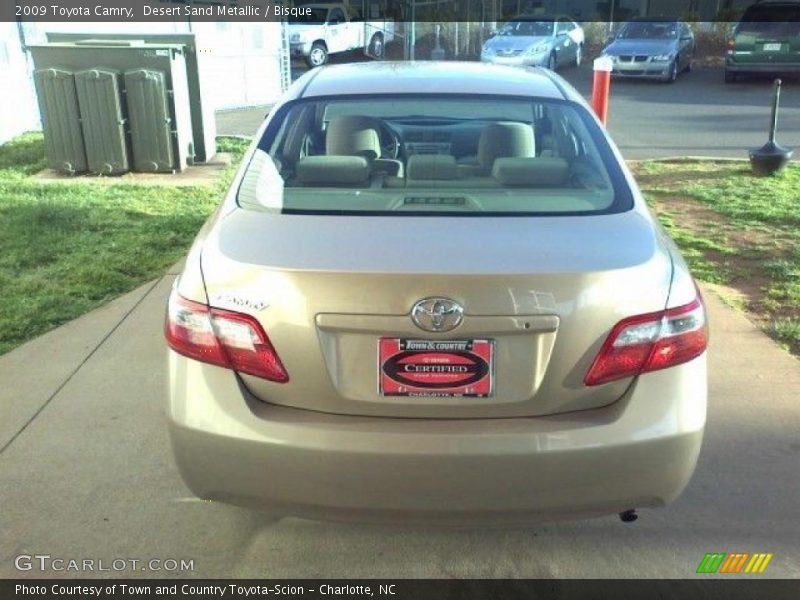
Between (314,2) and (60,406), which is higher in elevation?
(314,2)

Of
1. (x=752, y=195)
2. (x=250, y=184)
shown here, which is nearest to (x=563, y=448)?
(x=250, y=184)

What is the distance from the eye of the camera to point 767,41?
1786 cm

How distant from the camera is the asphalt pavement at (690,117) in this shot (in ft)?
35.6

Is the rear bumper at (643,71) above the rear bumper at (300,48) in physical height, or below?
below

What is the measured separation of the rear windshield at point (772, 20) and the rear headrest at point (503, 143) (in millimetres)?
17362

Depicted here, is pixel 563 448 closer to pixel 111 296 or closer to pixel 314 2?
pixel 111 296

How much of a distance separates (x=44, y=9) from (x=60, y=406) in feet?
30.1

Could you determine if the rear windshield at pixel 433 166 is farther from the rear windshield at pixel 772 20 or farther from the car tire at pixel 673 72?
the rear windshield at pixel 772 20

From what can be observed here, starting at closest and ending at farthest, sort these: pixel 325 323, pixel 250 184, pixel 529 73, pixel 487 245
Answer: pixel 325 323 < pixel 487 245 < pixel 250 184 < pixel 529 73

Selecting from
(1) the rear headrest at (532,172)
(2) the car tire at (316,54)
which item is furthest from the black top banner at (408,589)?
(2) the car tire at (316,54)

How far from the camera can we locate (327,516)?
2.26m

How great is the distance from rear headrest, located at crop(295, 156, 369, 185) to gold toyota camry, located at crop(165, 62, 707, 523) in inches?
21.6

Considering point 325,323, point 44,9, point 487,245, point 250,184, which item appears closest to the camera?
point 325,323

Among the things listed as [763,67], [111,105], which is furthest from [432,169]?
[763,67]
